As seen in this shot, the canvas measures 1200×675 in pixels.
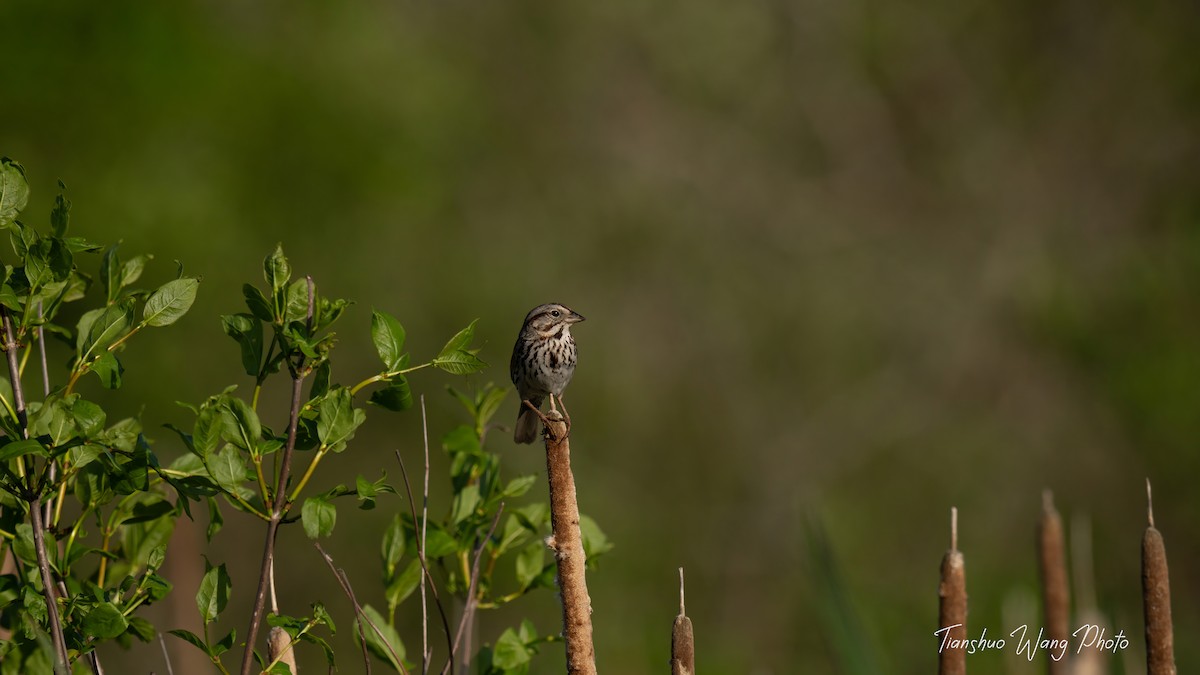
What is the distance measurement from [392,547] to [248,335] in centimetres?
53

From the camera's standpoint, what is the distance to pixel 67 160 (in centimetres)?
845

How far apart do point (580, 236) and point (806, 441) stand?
3738 mm

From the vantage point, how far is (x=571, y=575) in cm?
207

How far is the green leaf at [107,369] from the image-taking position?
1.99 meters

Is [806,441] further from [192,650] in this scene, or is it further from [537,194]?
[192,650]

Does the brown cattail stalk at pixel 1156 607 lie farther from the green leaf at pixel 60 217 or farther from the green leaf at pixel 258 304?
the green leaf at pixel 60 217

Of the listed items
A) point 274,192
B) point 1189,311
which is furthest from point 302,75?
point 1189,311

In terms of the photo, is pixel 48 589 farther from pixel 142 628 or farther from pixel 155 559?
pixel 142 628

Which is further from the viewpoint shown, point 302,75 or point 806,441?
point 806,441

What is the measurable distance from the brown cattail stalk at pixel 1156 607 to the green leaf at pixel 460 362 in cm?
109

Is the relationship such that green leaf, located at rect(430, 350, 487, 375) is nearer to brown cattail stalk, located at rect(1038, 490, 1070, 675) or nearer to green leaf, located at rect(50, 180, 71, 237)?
green leaf, located at rect(50, 180, 71, 237)

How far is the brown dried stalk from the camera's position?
6.65 ft

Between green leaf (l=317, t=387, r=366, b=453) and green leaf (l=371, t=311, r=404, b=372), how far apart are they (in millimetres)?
105

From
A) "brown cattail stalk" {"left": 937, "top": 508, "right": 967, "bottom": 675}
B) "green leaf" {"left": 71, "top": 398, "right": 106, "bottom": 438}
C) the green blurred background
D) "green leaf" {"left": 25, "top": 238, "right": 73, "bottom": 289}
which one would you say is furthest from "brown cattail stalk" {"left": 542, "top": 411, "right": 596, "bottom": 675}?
the green blurred background
